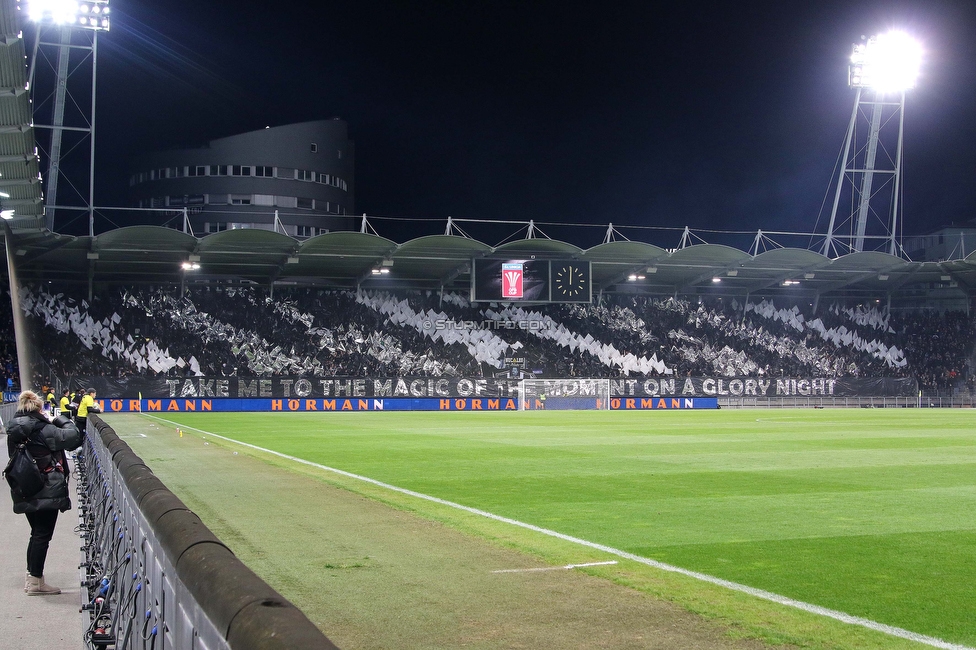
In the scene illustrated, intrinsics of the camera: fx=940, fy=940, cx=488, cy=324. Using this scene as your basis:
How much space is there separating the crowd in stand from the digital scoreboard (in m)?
7.49

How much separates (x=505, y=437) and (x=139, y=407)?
28520 mm

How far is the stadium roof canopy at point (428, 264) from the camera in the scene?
5016 centimetres

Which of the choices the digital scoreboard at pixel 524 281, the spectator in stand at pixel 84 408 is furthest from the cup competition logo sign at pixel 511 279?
the spectator in stand at pixel 84 408

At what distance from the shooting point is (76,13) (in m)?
43.8

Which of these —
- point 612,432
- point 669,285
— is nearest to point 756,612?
point 612,432

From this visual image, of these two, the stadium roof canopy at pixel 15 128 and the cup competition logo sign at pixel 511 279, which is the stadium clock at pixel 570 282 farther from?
the stadium roof canopy at pixel 15 128

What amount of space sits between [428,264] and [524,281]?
7.37 metres

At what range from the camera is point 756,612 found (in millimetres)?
6664

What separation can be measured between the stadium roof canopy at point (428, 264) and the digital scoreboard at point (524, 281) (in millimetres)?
1048

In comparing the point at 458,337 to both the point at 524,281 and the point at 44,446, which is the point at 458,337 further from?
the point at 44,446

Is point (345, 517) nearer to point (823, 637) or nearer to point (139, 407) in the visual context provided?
point (823, 637)

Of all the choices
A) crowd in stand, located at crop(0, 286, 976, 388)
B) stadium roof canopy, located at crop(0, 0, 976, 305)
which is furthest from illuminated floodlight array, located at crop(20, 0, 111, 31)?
crowd in stand, located at crop(0, 286, 976, 388)

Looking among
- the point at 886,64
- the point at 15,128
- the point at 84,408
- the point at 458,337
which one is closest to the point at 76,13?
the point at 15,128

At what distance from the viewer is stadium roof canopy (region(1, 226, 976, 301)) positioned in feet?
165
